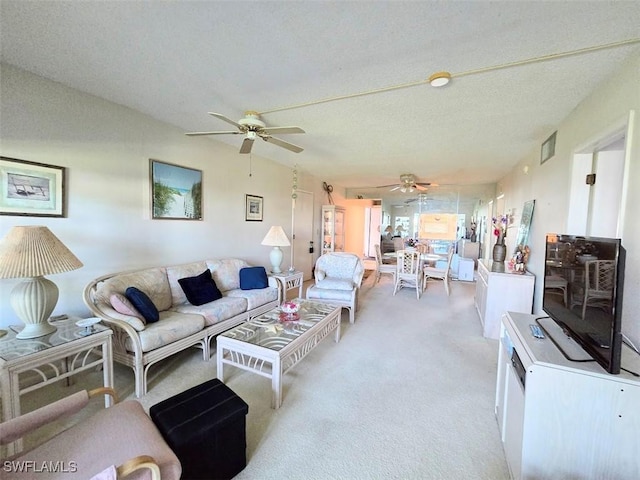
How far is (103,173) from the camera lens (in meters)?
2.67

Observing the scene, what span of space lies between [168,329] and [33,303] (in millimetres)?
881

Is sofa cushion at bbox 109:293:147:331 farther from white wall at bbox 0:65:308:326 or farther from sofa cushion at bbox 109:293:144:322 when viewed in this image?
white wall at bbox 0:65:308:326

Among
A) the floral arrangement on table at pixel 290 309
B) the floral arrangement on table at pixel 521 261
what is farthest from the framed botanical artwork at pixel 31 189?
the floral arrangement on table at pixel 521 261

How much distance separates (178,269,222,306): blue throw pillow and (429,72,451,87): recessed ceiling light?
2999 mm

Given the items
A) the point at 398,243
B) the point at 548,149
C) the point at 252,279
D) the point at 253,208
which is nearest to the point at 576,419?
the point at 548,149

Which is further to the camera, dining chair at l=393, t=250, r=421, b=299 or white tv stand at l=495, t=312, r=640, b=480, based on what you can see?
dining chair at l=393, t=250, r=421, b=299

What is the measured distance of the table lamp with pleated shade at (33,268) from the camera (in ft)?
5.57

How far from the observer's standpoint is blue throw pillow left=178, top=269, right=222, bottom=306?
9.83 feet

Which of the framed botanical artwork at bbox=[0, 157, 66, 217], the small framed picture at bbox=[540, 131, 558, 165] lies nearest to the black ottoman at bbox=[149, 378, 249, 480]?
the framed botanical artwork at bbox=[0, 157, 66, 217]

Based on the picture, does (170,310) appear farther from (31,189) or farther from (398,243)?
(398,243)

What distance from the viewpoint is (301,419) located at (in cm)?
192

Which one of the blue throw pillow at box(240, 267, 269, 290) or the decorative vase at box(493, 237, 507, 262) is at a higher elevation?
the decorative vase at box(493, 237, 507, 262)

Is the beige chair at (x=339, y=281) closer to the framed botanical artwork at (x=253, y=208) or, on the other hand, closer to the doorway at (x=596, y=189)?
the framed botanical artwork at (x=253, y=208)

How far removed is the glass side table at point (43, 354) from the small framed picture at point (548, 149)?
4639 millimetres
